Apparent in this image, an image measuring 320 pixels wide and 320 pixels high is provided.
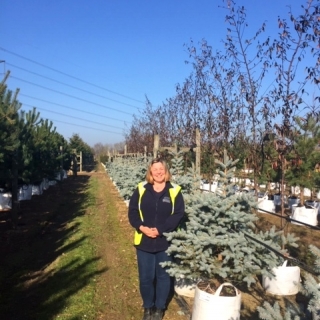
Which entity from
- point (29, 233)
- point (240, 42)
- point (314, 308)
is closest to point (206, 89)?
point (240, 42)

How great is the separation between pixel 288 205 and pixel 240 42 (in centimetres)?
794

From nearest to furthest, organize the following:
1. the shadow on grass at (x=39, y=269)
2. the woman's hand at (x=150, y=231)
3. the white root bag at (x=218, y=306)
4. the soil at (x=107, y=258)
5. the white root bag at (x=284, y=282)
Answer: the white root bag at (x=218, y=306), the woman's hand at (x=150, y=231), the soil at (x=107, y=258), the shadow on grass at (x=39, y=269), the white root bag at (x=284, y=282)

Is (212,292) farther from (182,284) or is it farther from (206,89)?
(206,89)

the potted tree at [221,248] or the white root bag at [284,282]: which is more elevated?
the potted tree at [221,248]

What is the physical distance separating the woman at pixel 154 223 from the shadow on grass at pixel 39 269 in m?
1.05

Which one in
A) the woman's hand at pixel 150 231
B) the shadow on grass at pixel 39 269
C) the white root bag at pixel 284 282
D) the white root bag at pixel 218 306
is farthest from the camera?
the white root bag at pixel 284 282

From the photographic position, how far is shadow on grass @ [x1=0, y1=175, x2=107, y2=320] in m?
4.61

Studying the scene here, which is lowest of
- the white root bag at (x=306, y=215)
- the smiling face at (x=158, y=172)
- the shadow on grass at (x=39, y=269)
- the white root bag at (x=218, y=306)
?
the shadow on grass at (x=39, y=269)

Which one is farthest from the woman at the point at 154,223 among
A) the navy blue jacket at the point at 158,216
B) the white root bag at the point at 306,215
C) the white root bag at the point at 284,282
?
the white root bag at the point at 306,215

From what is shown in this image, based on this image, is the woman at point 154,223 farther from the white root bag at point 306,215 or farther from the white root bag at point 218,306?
the white root bag at point 306,215

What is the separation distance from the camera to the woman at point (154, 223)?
156 inches

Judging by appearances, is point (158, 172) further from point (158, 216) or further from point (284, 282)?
point (284, 282)

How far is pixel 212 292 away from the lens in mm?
3771

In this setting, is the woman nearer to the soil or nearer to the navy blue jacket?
the navy blue jacket
